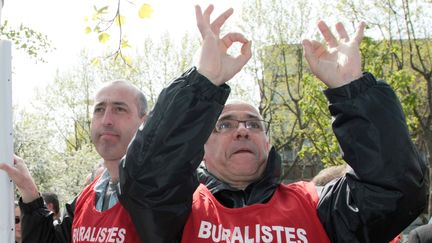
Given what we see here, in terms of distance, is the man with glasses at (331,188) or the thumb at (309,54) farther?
the thumb at (309,54)

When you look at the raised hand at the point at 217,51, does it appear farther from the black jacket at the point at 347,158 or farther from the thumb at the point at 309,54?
the thumb at the point at 309,54

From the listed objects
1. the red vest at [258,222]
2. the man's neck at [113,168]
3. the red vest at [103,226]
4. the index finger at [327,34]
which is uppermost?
the index finger at [327,34]

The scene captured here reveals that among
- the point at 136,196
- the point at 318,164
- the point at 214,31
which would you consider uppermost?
the point at 214,31

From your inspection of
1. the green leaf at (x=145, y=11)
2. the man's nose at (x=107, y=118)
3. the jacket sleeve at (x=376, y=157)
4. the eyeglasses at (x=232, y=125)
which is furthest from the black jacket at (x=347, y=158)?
the man's nose at (x=107, y=118)

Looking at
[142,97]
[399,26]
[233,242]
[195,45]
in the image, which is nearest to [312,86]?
[399,26]

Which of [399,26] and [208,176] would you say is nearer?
[208,176]

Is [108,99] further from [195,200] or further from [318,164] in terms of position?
[318,164]

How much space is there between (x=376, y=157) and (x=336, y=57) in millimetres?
454

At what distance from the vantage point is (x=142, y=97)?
3771mm

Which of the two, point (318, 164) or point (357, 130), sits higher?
point (357, 130)

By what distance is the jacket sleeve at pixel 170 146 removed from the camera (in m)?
2.53

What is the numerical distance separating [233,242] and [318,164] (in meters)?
30.9

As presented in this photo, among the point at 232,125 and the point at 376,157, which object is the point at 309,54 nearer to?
the point at 376,157

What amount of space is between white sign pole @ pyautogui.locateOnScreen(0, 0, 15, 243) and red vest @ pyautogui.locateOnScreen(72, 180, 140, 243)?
54 centimetres
